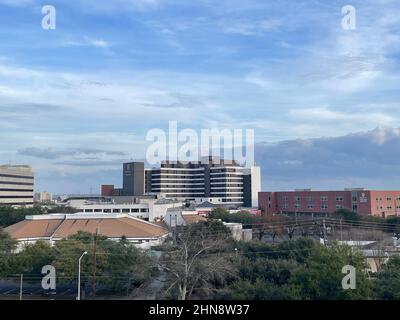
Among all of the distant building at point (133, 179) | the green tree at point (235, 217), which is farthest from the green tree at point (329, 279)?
the distant building at point (133, 179)

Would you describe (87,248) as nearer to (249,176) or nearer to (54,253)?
(54,253)

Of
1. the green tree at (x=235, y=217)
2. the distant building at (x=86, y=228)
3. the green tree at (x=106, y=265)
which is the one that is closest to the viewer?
the green tree at (x=106, y=265)

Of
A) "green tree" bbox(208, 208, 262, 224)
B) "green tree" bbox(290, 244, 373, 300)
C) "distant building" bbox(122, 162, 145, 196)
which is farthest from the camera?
"distant building" bbox(122, 162, 145, 196)

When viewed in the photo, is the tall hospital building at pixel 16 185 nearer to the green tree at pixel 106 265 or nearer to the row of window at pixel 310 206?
the row of window at pixel 310 206

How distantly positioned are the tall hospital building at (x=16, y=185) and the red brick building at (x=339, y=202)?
27279 millimetres

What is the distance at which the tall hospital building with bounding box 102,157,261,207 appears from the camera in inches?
2012

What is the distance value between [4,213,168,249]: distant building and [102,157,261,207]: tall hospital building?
27.6 m

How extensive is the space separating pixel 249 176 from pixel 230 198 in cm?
356

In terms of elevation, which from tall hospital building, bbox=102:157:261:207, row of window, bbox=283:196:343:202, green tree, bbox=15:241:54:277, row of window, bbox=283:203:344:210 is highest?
tall hospital building, bbox=102:157:261:207

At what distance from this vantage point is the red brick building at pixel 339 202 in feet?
97.9

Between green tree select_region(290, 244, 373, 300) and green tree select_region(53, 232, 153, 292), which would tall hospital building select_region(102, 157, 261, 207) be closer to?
green tree select_region(53, 232, 153, 292)

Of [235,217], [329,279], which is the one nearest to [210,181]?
[235,217]

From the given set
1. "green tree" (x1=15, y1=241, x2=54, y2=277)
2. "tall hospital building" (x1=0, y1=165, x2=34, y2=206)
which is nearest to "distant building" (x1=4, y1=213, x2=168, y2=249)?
"green tree" (x1=15, y1=241, x2=54, y2=277)
